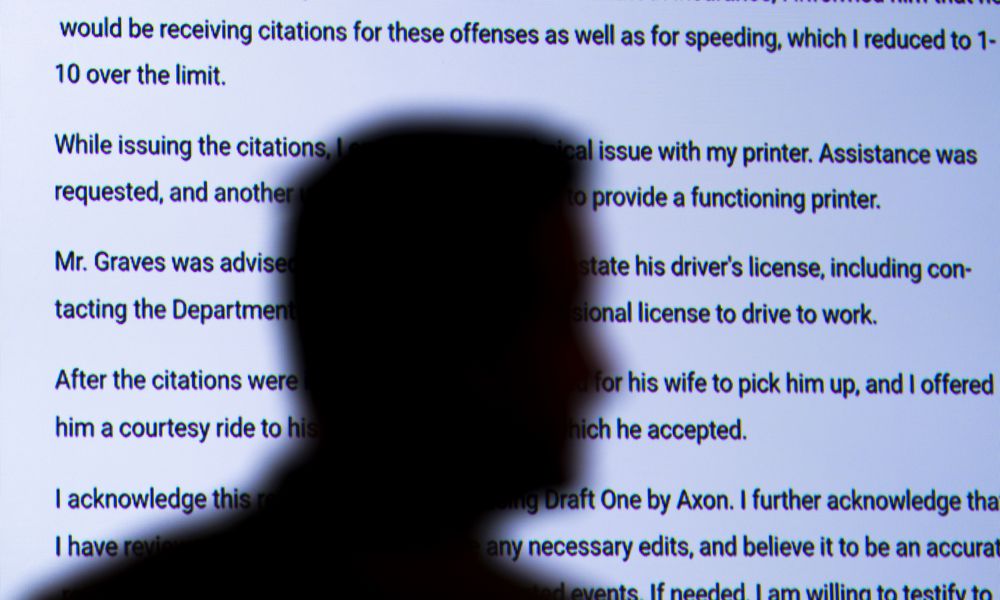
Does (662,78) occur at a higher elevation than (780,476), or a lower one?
higher

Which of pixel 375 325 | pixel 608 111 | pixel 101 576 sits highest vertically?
pixel 608 111

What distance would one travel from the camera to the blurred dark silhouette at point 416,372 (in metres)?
1.19

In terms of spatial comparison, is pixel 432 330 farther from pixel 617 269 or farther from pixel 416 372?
pixel 617 269

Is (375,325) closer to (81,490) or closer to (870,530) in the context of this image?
(81,490)

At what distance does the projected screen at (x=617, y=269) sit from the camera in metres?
1.21

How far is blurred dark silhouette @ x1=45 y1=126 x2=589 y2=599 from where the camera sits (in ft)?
3.91

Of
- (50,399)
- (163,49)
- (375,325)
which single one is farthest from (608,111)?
(50,399)

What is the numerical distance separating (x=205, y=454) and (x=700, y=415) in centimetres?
55

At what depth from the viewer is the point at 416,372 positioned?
1214 mm

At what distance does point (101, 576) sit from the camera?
119cm

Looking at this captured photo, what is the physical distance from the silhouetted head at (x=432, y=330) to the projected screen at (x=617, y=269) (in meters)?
0.03

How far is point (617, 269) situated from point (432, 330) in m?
0.22

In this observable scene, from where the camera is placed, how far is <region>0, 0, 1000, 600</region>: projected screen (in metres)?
1.21

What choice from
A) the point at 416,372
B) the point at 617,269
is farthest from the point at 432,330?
the point at 617,269
